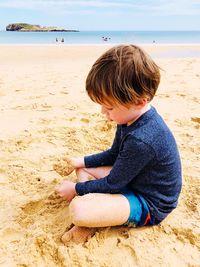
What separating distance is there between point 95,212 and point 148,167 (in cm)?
31

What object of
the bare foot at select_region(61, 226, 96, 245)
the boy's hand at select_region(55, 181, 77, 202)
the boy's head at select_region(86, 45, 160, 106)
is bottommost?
the bare foot at select_region(61, 226, 96, 245)

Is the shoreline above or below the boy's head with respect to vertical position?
below

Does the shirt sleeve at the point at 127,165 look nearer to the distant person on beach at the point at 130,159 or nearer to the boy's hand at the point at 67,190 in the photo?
the distant person on beach at the point at 130,159

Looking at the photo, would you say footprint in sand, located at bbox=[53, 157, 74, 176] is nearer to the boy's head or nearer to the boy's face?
the boy's face

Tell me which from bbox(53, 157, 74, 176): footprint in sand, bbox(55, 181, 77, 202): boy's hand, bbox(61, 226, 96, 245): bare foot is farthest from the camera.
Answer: bbox(53, 157, 74, 176): footprint in sand

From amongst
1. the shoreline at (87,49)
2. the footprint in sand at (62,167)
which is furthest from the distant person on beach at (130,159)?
the shoreline at (87,49)

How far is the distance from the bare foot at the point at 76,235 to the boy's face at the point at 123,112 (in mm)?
531

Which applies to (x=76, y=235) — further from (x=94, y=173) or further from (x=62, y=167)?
(x=62, y=167)

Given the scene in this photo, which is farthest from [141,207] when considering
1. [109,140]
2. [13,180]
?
[109,140]

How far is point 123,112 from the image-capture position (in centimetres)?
165

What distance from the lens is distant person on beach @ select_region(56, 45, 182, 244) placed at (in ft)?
5.14

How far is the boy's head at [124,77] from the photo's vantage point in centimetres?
155

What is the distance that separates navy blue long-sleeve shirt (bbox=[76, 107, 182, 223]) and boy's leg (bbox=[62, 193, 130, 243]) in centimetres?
6

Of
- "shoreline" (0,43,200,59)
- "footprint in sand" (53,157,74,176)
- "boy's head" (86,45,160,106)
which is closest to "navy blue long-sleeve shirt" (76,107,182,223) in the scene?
"boy's head" (86,45,160,106)
